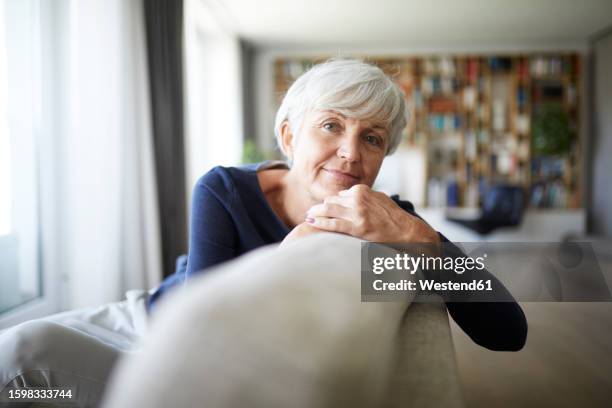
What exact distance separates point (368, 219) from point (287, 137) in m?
0.52

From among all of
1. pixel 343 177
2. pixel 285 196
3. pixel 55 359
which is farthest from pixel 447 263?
pixel 55 359

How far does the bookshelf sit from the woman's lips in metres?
5.00

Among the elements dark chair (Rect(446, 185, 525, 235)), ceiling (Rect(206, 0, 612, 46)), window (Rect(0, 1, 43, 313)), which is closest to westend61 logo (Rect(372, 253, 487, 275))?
window (Rect(0, 1, 43, 313))

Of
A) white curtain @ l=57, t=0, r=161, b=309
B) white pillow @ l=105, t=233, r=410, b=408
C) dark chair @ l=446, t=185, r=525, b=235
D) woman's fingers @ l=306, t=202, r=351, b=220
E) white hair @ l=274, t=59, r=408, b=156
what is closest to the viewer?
white pillow @ l=105, t=233, r=410, b=408

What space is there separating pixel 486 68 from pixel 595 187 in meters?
2.34

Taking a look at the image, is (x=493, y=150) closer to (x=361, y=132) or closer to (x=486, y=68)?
(x=486, y=68)

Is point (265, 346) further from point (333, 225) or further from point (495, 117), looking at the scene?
point (495, 117)

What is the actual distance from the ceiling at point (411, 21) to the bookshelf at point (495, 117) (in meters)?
0.31

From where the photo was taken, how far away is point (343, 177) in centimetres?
99

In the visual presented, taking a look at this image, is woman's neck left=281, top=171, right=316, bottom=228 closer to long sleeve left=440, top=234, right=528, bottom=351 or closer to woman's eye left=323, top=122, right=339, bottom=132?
woman's eye left=323, top=122, right=339, bottom=132

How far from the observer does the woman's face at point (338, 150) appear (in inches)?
38.4

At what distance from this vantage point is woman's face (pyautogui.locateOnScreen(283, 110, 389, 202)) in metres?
0.98

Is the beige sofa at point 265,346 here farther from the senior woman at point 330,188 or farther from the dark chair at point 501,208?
the dark chair at point 501,208

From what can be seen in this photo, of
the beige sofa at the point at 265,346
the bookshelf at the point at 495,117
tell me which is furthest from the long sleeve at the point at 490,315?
the bookshelf at the point at 495,117
